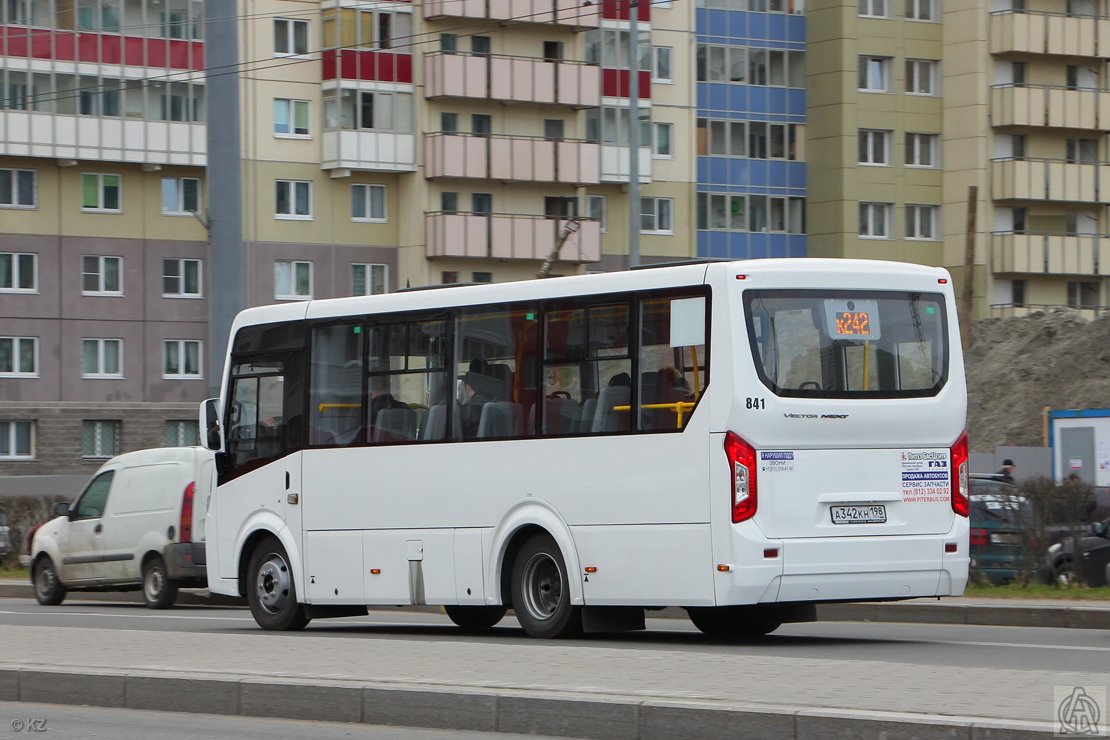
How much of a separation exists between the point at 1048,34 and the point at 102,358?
1430 inches

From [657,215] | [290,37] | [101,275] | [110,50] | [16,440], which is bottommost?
[16,440]

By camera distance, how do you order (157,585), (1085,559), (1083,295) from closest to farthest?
1. (1085,559)
2. (157,585)
3. (1083,295)

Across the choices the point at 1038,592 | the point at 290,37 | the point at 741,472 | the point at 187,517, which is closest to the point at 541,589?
the point at 741,472

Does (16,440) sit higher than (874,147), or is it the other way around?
(874,147)

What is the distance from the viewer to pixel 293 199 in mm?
59594

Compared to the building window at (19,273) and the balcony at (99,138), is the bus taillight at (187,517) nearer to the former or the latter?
the balcony at (99,138)

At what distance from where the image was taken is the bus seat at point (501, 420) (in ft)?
47.2

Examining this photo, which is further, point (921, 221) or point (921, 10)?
point (921, 221)

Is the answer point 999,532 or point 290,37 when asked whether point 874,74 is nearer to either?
point 290,37

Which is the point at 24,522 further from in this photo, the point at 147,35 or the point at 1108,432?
the point at 147,35

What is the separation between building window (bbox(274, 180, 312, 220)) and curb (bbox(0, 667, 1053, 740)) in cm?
4902

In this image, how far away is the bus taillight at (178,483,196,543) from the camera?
22078 mm

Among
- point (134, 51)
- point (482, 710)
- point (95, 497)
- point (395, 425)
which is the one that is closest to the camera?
point (482, 710)

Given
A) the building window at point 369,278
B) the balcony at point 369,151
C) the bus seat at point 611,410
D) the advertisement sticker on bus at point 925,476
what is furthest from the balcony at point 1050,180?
the bus seat at point 611,410
